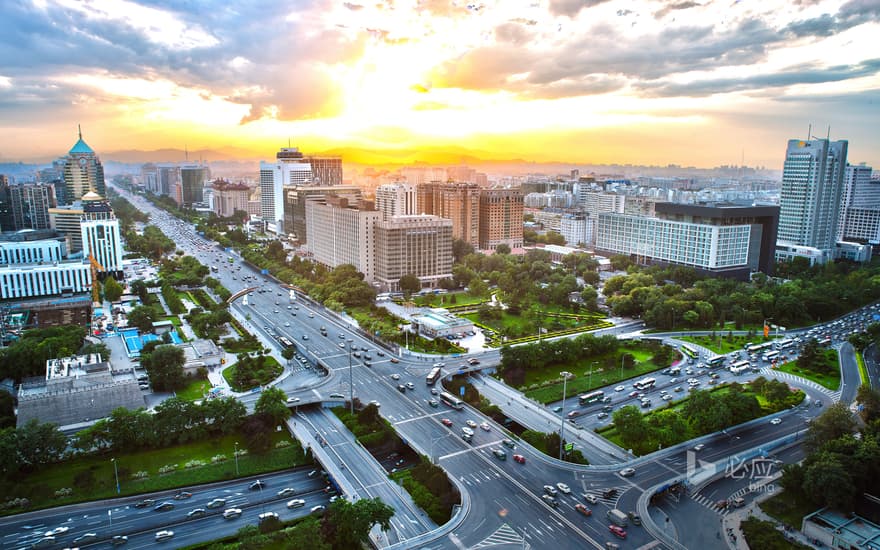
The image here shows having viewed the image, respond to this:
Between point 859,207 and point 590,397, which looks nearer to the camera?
point 590,397

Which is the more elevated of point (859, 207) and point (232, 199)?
point (859, 207)

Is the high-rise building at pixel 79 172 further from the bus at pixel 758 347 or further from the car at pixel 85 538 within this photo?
the bus at pixel 758 347

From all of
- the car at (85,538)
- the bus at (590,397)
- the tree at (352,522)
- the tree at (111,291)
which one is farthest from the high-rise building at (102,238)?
the tree at (352,522)

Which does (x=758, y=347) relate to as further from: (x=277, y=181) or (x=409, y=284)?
(x=277, y=181)

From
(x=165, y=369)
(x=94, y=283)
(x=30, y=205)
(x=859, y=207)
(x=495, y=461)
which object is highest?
(x=859, y=207)

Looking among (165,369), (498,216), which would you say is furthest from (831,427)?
(498,216)

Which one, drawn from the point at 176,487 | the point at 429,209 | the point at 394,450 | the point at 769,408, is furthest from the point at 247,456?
the point at 429,209
